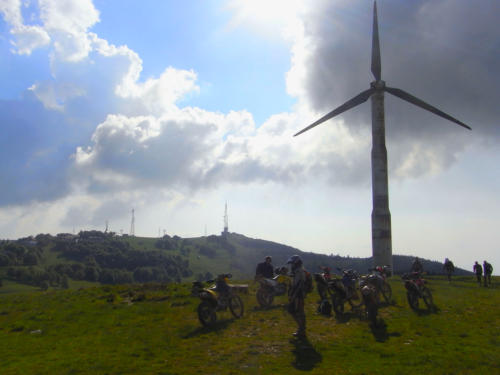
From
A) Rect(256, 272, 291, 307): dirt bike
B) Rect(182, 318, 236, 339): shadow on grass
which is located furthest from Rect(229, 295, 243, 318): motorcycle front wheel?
Rect(256, 272, 291, 307): dirt bike

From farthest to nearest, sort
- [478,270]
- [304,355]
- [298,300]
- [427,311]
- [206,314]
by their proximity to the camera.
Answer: [478,270]
[427,311]
[206,314]
[298,300]
[304,355]

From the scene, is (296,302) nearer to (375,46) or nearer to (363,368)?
(363,368)

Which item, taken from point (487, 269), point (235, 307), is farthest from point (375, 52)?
point (235, 307)

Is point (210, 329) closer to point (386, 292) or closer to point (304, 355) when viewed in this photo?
point (304, 355)

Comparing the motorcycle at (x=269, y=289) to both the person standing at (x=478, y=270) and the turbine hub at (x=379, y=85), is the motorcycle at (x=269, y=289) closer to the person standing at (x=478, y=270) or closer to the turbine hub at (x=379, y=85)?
the person standing at (x=478, y=270)

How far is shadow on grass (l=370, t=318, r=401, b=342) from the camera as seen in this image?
42.2 feet

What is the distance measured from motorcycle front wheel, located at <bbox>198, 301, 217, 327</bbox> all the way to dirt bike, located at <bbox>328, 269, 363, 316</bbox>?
465 centimetres

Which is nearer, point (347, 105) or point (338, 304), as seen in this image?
point (338, 304)

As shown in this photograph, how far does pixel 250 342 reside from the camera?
1265 centimetres

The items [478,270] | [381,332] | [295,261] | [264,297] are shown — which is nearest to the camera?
[295,261]

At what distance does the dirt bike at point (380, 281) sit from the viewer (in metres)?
17.5

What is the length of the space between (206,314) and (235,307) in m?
1.60

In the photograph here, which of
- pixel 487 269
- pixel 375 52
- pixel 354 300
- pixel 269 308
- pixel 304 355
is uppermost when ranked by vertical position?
pixel 375 52

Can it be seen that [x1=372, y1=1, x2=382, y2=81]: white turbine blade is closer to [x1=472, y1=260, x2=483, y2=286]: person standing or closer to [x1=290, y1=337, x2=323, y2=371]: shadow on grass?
[x1=472, y1=260, x2=483, y2=286]: person standing
